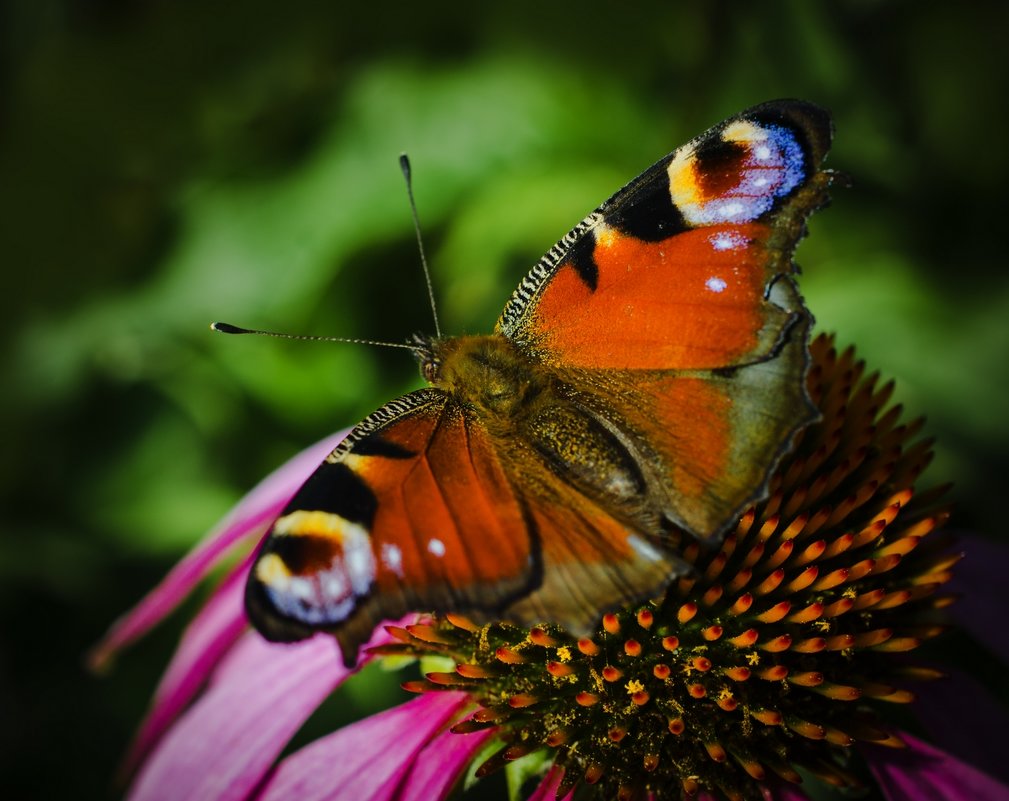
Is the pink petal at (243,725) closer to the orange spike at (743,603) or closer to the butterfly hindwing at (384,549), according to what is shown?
the butterfly hindwing at (384,549)

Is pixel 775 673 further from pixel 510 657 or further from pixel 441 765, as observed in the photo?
pixel 441 765

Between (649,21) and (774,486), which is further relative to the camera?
(649,21)

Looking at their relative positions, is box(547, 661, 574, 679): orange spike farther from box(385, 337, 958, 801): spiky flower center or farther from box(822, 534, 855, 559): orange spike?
box(822, 534, 855, 559): orange spike

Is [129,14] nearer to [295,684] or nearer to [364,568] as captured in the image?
[295,684]

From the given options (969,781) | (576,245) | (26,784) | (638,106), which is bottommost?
(969,781)

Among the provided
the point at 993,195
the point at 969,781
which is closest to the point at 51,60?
the point at 993,195

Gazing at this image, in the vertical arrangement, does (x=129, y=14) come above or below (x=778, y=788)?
above
